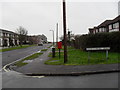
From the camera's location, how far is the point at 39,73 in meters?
6.31

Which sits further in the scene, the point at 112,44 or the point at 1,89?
the point at 112,44

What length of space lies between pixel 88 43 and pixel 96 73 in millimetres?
12009

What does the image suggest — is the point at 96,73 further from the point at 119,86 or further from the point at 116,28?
the point at 116,28

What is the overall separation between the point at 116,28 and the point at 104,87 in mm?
28476

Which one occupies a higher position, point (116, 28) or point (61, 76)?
point (116, 28)

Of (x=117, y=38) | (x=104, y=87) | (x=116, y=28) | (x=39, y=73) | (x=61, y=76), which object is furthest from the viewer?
(x=116, y=28)

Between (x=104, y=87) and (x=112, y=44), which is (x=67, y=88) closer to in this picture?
(x=104, y=87)

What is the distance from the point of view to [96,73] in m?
6.16

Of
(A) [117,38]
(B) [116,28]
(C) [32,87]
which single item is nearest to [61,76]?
(C) [32,87]

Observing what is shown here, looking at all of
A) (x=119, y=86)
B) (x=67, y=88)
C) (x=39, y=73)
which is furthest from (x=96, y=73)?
(x=39, y=73)

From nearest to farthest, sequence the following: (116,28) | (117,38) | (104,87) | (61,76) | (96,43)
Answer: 1. (104,87)
2. (61,76)
3. (117,38)
4. (96,43)
5. (116,28)

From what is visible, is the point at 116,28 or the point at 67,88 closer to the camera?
the point at 67,88

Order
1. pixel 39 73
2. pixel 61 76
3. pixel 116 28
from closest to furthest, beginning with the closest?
pixel 61 76 → pixel 39 73 → pixel 116 28

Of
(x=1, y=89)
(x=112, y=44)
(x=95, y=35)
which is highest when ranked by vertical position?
(x=95, y=35)
